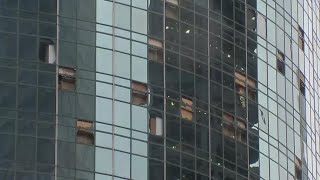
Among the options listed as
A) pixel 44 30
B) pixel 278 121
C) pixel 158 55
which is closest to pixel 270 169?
pixel 278 121

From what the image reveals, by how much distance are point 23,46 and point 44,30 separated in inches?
53.1

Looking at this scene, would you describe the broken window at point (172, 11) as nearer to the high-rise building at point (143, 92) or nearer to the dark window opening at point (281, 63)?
the high-rise building at point (143, 92)

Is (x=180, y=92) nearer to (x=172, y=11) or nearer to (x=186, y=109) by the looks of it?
(x=186, y=109)

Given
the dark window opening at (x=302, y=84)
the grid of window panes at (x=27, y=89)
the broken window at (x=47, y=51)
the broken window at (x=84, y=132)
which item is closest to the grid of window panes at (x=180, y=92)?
the broken window at (x=84, y=132)

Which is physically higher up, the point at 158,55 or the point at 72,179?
the point at 158,55

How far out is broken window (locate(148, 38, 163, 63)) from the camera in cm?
8188

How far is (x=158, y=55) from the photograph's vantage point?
82.2 metres

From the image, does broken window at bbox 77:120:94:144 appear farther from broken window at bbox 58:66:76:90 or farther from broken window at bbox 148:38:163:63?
broken window at bbox 148:38:163:63

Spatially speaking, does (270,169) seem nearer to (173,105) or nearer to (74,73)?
(173,105)

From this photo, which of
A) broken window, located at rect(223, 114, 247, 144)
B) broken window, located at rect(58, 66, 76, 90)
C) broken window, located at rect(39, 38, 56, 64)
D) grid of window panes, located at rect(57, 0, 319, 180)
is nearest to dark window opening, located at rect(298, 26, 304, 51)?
grid of window panes, located at rect(57, 0, 319, 180)

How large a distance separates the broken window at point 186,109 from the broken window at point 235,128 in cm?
251

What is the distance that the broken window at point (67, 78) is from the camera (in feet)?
258

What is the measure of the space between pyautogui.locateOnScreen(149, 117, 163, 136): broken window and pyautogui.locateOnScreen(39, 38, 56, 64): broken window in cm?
573

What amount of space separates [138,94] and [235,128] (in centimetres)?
693
